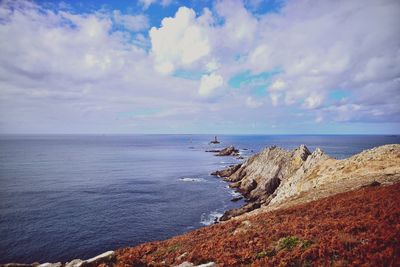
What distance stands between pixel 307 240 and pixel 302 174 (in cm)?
3848

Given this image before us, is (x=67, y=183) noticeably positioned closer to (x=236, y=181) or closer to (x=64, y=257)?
(x=64, y=257)

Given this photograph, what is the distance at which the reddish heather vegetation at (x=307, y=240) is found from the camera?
10.0 m

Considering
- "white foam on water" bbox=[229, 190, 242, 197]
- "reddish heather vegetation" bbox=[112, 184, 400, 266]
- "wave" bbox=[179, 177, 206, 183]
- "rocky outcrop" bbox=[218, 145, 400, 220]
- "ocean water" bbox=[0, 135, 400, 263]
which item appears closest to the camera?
"reddish heather vegetation" bbox=[112, 184, 400, 266]

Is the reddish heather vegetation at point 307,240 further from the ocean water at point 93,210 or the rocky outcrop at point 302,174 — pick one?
the ocean water at point 93,210

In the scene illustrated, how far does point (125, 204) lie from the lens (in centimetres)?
6053

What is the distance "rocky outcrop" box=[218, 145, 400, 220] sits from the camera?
26375mm

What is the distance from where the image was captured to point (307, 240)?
11766mm

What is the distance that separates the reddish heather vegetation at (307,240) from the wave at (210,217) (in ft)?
108

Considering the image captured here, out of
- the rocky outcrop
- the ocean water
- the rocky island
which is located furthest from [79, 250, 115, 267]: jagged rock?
the ocean water

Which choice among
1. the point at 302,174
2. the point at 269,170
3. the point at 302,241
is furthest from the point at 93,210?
the point at 302,241

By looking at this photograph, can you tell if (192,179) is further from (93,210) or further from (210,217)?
(93,210)

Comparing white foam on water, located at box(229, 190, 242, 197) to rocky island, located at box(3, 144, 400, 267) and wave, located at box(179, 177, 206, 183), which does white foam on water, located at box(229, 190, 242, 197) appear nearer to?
wave, located at box(179, 177, 206, 183)

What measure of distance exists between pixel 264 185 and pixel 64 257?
4764 centimetres

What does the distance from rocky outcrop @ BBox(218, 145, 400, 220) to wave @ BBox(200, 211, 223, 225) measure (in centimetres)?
247
